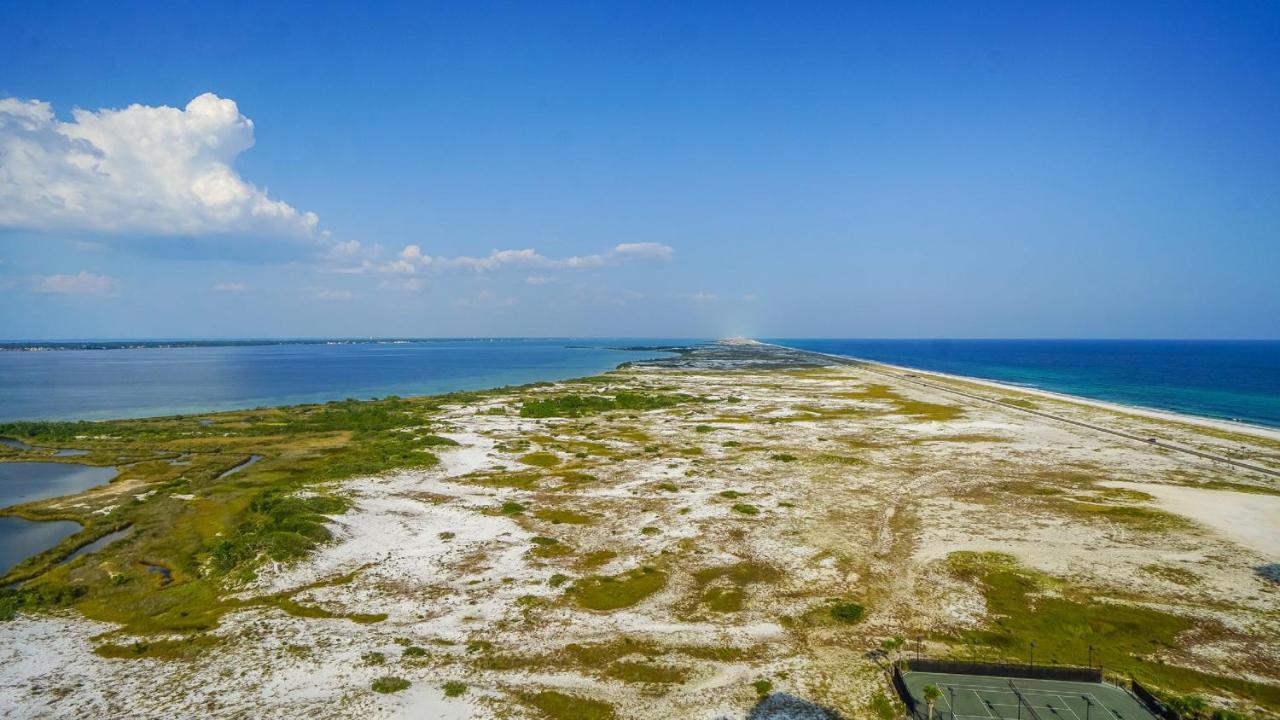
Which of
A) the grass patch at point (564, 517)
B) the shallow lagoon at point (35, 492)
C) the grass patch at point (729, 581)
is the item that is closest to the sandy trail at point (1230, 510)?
the grass patch at point (729, 581)

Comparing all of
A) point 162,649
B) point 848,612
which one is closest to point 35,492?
point 162,649

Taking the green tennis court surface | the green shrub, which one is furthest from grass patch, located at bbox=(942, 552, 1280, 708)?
the green shrub

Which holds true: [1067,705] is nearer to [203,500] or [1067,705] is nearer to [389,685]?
[389,685]

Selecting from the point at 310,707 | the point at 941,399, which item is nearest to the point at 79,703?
the point at 310,707

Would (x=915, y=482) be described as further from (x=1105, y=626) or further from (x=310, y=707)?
(x=310, y=707)

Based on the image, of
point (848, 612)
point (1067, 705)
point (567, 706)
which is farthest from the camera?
point (848, 612)
